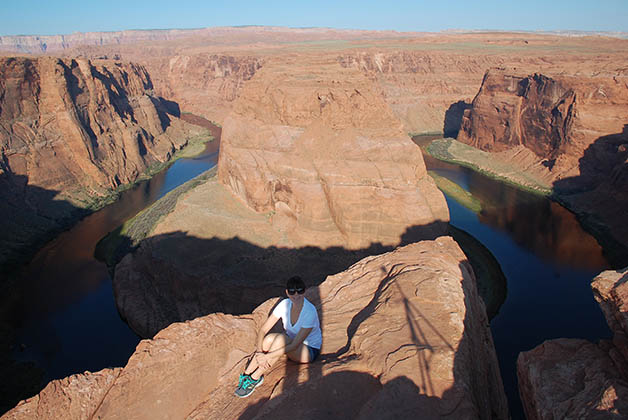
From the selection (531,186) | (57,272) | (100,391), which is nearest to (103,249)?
(57,272)

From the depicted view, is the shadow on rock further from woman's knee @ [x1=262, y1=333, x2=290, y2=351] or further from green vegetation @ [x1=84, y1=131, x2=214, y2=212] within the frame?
green vegetation @ [x1=84, y1=131, x2=214, y2=212]

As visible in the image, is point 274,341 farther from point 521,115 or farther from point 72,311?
point 521,115

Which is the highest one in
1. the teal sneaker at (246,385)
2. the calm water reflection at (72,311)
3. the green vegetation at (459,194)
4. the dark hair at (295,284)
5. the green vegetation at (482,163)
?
the dark hair at (295,284)

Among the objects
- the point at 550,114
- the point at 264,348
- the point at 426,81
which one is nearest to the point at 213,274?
the point at 264,348

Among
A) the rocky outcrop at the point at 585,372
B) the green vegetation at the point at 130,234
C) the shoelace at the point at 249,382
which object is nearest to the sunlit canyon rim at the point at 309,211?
the rocky outcrop at the point at 585,372

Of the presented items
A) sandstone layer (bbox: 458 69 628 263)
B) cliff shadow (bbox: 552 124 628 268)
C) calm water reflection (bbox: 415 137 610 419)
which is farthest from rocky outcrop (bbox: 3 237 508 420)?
sandstone layer (bbox: 458 69 628 263)

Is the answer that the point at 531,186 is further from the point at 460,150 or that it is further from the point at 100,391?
the point at 100,391

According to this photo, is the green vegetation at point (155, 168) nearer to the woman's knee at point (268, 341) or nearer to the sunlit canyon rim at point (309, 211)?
the sunlit canyon rim at point (309, 211)
